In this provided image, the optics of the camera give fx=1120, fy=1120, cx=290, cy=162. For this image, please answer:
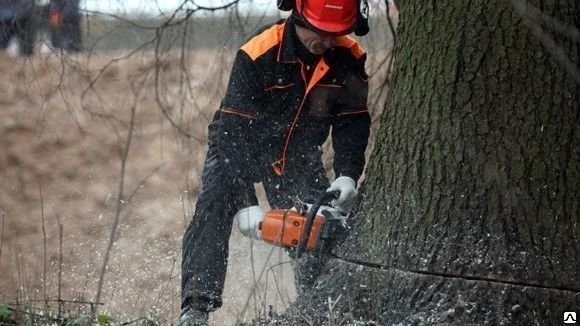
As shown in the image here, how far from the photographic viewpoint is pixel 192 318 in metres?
4.91

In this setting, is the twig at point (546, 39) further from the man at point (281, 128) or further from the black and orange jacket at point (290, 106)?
the black and orange jacket at point (290, 106)

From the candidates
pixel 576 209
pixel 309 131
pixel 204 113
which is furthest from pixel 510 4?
pixel 204 113

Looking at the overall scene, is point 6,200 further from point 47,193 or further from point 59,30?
point 59,30

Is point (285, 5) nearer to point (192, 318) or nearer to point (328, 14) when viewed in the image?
point (328, 14)

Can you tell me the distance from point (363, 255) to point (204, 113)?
2.91 metres

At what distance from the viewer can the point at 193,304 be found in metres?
4.84

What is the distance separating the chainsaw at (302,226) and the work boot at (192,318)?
1.44ft

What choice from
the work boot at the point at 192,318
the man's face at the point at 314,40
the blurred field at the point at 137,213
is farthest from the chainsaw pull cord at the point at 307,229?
the man's face at the point at 314,40

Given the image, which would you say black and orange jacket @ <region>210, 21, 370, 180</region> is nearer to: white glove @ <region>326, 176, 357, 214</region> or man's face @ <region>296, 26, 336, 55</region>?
man's face @ <region>296, 26, 336, 55</region>

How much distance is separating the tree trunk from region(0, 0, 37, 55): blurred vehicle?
10.7 ft

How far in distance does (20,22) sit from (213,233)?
2.52 metres

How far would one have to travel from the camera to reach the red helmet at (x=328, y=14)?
5.16 m

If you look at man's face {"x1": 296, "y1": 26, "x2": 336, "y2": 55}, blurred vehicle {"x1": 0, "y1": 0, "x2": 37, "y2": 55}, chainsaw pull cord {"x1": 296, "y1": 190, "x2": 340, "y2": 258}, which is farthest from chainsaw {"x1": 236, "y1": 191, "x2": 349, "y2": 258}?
blurred vehicle {"x1": 0, "y1": 0, "x2": 37, "y2": 55}

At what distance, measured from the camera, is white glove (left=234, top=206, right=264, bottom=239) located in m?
5.12
